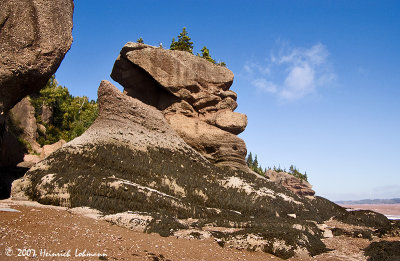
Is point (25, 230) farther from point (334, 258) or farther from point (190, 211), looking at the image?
point (334, 258)

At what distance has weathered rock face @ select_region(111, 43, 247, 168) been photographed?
23203 millimetres

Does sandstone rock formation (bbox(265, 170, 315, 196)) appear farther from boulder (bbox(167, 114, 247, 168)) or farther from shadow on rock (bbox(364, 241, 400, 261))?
shadow on rock (bbox(364, 241, 400, 261))

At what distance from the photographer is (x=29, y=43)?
15453 mm

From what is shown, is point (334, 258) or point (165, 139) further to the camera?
point (165, 139)

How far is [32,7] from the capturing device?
15719 millimetres

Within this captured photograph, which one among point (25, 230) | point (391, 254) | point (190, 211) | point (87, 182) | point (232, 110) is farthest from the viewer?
point (232, 110)

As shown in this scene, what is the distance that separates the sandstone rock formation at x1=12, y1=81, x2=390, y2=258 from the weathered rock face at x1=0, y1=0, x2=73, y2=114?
13.3ft

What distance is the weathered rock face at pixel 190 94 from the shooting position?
23.2 metres

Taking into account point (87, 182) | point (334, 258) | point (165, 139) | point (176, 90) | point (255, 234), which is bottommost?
point (334, 258)

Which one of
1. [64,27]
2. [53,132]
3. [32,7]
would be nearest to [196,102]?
[64,27]

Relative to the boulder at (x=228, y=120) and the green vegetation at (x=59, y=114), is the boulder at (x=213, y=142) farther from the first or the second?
the green vegetation at (x=59, y=114)

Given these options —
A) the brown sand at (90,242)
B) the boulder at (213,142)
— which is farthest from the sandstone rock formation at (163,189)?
the boulder at (213,142)

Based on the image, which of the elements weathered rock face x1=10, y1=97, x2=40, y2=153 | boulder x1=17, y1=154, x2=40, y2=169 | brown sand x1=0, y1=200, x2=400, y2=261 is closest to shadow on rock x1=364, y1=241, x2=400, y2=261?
brown sand x1=0, y1=200, x2=400, y2=261

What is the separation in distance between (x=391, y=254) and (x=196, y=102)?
17.9 meters
